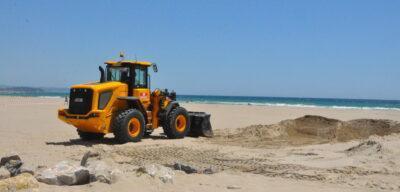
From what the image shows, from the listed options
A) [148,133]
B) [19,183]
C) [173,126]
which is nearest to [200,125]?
[173,126]

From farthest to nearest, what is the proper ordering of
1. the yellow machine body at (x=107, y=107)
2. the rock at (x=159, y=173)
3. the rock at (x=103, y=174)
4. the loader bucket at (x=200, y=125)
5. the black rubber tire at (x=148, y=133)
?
the loader bucket at (x=200, y=125) < the black rubber tire at (x=148, y=133) < the yellow machine body at (x=107, y=107) < the rock at (x=159, y=173) < the rock at (x=103, y=174)

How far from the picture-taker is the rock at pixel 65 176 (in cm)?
738

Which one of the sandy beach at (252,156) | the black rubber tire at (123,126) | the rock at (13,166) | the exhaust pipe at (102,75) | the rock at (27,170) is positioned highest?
the exhaust pipe at (102,75)

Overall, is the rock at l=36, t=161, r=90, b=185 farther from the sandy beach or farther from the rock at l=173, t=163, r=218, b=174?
the rock at l=173, t=163, r=218, b=174

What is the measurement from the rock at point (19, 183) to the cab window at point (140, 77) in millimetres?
8179

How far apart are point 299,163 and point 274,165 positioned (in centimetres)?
64

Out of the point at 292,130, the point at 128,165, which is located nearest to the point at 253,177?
the point at 128,165

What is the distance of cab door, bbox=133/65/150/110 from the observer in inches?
597

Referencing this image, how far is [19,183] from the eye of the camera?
692cm

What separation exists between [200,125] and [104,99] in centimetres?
380

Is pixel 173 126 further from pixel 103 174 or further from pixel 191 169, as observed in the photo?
pixel 103 174

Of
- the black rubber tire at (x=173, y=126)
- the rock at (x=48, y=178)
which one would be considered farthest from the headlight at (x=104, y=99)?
the rock at (x=48, y=178)

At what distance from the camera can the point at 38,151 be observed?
12477 mm

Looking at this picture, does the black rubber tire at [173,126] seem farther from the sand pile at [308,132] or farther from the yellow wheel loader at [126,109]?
the sand pile at [308,132]
